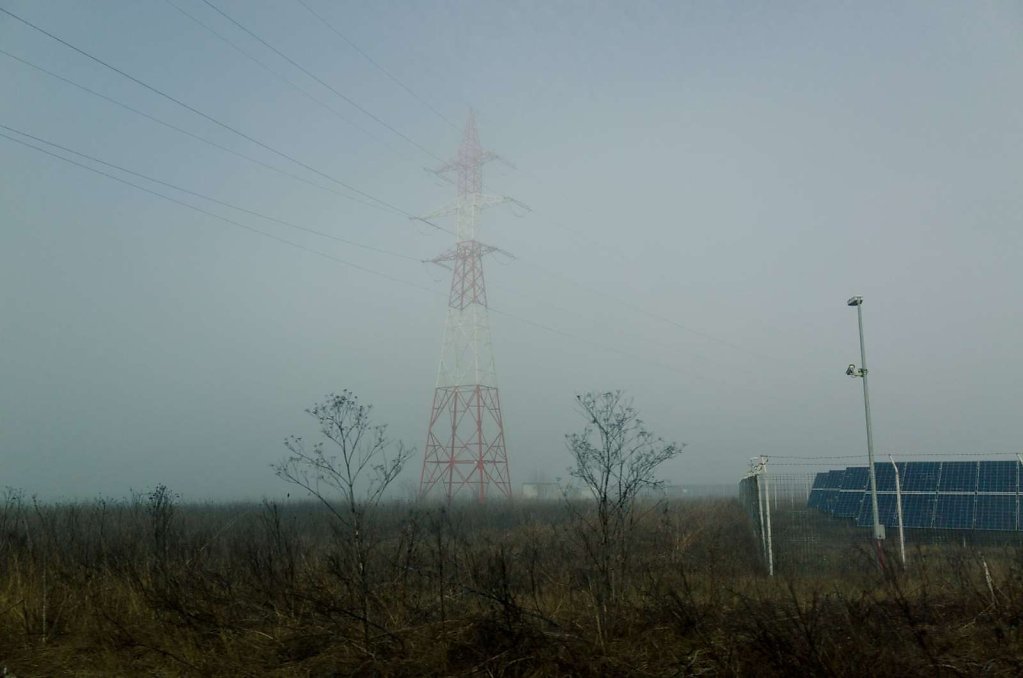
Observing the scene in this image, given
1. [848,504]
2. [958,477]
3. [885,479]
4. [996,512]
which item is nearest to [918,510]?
[958,477]

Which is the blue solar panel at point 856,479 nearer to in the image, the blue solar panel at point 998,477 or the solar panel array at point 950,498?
the solar panel array at point 950,498

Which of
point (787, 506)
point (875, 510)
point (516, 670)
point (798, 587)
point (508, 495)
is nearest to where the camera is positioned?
point (516, 670)

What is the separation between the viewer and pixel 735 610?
7.40 meters

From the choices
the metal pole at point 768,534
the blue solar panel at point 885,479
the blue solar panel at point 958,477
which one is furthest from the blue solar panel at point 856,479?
the metal pole at point 768,534

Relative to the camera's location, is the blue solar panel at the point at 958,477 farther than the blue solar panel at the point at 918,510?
Yes

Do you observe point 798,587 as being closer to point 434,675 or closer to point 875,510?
point 434,675

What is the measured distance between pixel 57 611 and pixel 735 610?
8202 millimetres

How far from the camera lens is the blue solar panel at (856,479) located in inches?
992

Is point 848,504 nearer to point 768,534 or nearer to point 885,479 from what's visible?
point 885,479

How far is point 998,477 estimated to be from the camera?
18953mm

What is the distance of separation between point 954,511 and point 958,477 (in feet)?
5.95

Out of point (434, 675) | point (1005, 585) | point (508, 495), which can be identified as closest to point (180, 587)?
point (434, 675)

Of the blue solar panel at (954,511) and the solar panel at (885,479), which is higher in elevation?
the solar panel at (885,479)

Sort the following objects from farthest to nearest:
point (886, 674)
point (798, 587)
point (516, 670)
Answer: point (798, 587)
point (516, 670)
point (886, 674)
